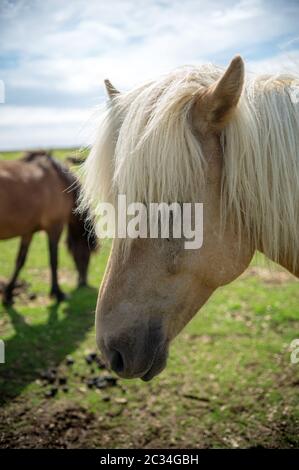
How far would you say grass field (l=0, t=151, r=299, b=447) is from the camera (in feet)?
11.9

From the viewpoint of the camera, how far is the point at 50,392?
4324mm

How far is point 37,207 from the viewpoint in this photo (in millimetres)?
7141

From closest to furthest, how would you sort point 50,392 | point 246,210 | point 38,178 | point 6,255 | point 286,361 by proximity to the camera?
point 246,210, point 50,392, point 286,361, point 38,178, point 6,255

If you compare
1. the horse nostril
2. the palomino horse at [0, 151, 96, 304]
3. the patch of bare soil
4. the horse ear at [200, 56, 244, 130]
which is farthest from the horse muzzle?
the palomino horse at [0, 151, 96, 304]

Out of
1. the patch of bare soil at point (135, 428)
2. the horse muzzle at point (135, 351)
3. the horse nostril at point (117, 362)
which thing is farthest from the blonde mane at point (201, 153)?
the patch of bare soil at point (135, 428)

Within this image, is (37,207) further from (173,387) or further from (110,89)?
(110,89)

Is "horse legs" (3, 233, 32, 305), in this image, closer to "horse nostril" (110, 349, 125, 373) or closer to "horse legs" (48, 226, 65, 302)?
"horse legs" (48, 226, 65, 302)

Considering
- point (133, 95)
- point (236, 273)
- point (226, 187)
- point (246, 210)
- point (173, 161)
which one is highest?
point (133, 95)

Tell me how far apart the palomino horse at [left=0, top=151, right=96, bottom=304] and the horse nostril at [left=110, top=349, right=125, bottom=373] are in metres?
4.64

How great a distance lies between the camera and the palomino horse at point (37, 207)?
6.67 meters

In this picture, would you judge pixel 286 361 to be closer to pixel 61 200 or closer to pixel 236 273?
pixel 236 273

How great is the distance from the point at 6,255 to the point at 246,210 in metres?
10.7

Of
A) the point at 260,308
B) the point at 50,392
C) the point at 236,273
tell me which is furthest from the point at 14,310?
the point at 236,273

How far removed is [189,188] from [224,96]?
1.51 feet
